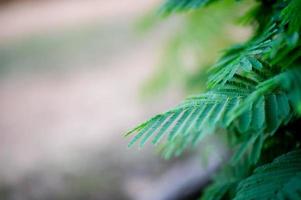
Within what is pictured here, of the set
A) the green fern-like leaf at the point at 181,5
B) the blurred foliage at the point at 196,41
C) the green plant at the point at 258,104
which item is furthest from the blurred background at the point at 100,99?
the green plant at the point at 258,104

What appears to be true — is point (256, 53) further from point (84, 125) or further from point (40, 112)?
point (40, 112)

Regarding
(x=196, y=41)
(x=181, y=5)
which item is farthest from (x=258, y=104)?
(x=196, y=41)

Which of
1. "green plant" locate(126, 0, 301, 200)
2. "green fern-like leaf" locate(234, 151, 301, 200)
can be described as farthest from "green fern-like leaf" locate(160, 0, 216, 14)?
"green fern-like leaf" locate(234, 151, 301, 200)

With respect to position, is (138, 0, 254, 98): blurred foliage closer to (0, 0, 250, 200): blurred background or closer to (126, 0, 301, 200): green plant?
(0, 0, 250, 200): blurred background

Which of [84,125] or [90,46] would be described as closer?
[84,125]

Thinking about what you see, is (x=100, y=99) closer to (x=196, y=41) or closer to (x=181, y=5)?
(x=196, y=41)

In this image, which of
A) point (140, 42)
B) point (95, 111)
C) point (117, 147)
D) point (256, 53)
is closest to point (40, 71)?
point (140, 42)

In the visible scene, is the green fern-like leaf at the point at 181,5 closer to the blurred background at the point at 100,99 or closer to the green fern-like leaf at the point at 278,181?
the blurred background at the point at 100,99

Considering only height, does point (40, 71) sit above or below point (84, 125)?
above
